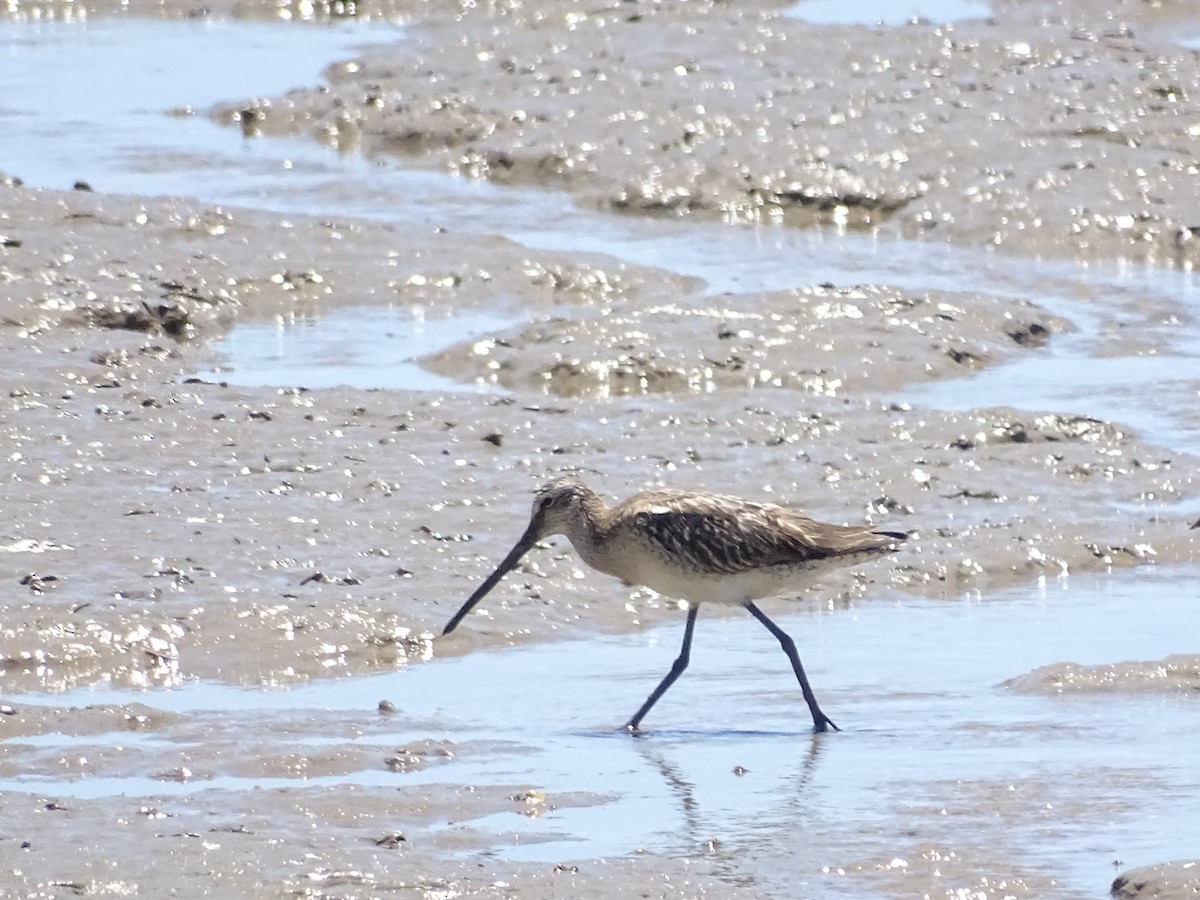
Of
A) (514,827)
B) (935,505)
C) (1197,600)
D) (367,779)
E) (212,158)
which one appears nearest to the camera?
(514,827)

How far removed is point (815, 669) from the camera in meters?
8.72

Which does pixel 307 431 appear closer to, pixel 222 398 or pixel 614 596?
pixel 222 398

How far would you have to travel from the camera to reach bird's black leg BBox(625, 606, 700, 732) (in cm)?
793

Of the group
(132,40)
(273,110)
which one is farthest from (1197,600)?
(132,40)

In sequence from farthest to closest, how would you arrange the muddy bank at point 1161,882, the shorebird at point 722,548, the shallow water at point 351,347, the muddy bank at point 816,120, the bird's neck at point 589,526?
the muddy bank at point 816,120, the shallow water at point 351,347, the bird's neck at point 589,526, the shorebird at point 722,548, the muddy bank at point 1161,882

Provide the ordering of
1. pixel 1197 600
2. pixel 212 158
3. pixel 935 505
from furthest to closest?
pixel 212 158 → pixel 935 505 → pixel 1197 600

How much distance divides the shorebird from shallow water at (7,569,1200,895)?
0.35m

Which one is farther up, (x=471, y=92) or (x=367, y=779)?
(x=471, y=92)

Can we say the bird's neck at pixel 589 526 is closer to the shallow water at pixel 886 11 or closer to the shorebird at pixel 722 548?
the shorebird at pixel 722 548

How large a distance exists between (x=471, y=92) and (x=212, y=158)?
2.33 m

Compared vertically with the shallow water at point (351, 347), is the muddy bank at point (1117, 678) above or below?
below

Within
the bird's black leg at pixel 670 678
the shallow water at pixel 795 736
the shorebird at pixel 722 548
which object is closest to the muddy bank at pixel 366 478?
A: the shallow water at pixel 795 736

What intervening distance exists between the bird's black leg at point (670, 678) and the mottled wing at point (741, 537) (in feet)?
0.72

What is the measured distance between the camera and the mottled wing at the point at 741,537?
831 centimetres
